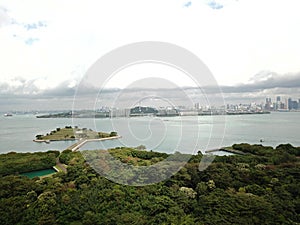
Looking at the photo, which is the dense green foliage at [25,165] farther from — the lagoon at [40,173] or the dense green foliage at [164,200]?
the dense green foliage at [164,200]

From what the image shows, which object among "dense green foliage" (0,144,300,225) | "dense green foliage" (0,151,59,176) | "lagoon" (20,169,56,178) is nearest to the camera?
"dense green foliage" (0,144,300,225)

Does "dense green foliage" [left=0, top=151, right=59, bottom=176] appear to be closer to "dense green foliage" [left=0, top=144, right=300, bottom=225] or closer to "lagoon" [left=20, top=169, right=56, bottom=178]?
"lagoon" [left=20, top=169, right=56, bottom=178]

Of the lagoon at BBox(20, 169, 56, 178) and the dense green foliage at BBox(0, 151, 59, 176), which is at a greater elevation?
the dense green foliage at BBox(0, 151, 59, 176)

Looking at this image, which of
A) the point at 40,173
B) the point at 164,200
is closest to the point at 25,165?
the point at 40,173

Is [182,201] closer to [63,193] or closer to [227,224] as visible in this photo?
[227,224]

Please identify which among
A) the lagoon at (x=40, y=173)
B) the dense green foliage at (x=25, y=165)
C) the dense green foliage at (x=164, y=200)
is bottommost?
the lagoon at (x=40, y=173)

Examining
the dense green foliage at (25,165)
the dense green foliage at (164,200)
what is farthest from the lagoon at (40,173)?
the dense green foliage at (164,200)

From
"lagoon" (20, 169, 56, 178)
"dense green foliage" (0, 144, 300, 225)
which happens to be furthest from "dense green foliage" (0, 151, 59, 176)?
"dense green foliage" (0, 144, 300, 225)

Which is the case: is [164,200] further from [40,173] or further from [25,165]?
[25,165]

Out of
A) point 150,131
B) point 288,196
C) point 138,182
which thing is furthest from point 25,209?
point 288,196
